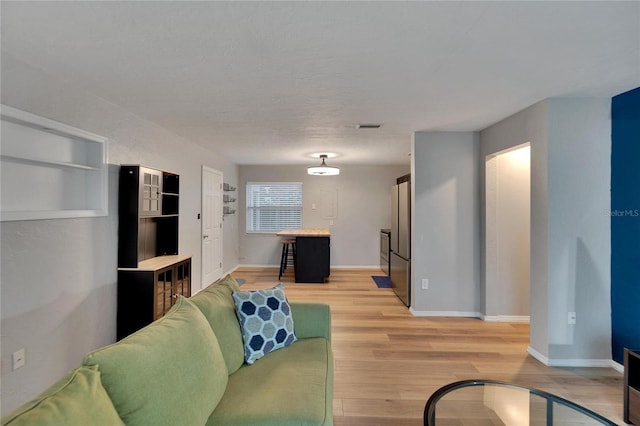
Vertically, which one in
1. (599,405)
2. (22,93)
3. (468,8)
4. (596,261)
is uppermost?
(468,8)

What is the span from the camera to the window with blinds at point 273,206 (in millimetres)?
7301

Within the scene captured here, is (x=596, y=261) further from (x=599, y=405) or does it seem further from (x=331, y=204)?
(x=331, y=204)

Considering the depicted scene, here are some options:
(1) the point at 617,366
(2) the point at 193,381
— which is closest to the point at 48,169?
(2) the point at 193,381

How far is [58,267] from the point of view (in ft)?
7.73

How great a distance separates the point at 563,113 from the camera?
2.79 metres

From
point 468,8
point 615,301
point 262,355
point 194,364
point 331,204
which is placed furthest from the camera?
point 331,204

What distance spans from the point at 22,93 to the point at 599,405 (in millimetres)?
4534

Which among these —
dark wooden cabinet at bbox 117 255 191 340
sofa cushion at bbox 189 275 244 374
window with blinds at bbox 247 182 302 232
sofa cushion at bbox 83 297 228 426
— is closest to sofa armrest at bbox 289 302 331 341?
sofa cushion at bbox 189 275 244 374

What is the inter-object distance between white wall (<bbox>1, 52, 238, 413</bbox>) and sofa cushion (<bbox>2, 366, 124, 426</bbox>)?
1621mm

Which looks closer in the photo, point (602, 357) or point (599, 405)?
point (599, 405)

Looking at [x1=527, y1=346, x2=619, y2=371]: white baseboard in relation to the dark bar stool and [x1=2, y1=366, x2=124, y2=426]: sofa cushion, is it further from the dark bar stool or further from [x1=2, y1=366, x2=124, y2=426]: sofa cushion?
the dark bar stool

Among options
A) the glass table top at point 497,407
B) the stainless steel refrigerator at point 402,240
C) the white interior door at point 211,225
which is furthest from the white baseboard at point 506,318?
the white interior door at point 211,225

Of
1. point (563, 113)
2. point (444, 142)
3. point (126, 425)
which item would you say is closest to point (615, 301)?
point (563, 113)

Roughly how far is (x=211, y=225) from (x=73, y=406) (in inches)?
192
